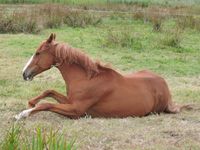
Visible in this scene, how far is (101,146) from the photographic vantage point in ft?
18.2

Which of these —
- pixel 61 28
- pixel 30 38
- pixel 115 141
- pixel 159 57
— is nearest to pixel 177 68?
pixel 159 57

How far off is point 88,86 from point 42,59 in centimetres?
65

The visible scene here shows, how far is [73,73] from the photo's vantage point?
6891 millimetres

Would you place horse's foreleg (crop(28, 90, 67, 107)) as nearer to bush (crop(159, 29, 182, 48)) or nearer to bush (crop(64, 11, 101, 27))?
bush (crop(159, 29, 182, 48))

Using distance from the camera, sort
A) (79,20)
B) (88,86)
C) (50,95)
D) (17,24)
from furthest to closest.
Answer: (79,20) < (17,24) < (50,95) < (88,86)

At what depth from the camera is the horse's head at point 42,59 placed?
22.3ft

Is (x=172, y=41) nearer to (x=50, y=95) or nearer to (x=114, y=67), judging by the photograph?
(x=114, y=67)

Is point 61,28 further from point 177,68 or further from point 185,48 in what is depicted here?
point 177,68

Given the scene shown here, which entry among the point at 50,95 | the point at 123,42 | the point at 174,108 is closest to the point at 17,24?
the point at 123,42

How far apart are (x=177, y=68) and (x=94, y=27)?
8.07m

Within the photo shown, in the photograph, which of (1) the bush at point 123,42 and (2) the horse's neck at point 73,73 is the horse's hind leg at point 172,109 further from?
(1) the bush at point 123,42

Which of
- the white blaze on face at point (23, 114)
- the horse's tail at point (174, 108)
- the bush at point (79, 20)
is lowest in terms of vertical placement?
the bush at point (79, 20)

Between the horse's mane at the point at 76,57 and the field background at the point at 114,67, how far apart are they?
0.63 meters

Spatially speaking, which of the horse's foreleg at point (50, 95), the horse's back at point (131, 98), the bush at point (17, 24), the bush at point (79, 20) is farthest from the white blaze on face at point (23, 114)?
the bush at point (79, 20)
